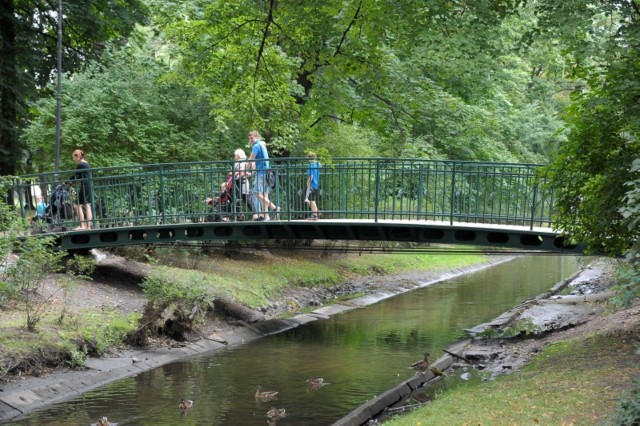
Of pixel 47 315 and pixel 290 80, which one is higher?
pixel 290 80

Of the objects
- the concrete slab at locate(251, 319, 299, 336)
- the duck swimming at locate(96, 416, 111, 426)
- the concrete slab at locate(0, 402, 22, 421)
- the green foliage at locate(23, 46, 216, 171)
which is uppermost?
the green foliage at locate(23, 46, 216, 171)

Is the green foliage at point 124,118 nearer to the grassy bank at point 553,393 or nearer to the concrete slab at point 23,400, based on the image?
the concrete slab at point 23,400

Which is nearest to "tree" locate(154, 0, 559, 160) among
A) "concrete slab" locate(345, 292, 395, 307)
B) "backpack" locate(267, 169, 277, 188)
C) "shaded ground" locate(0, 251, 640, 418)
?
"backpack" locate(267, 169, 277, 188)

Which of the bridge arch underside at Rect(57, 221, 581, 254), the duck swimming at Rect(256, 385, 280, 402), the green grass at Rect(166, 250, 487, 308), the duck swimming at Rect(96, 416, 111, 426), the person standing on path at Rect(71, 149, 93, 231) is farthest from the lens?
the green grass at Rect(166, 250, 487, 308)

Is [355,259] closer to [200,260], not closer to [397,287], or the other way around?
[397,287]

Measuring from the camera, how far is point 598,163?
586 inches

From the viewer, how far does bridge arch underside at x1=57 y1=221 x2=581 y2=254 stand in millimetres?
19609

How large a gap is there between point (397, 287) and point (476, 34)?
1624 centimetres

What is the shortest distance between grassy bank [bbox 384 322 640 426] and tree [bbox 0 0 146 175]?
53.2 feet

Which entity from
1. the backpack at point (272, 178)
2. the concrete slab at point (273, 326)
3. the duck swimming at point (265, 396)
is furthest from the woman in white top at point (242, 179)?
the duck swimming at point (265, 396)

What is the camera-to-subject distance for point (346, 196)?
21.5m

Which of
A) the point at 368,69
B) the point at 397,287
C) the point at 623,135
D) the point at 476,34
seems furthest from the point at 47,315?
the point at 397,287

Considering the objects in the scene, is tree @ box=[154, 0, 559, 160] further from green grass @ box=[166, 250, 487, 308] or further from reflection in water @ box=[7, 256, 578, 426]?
reflection in water @ box=[7, 256, 578, 426]

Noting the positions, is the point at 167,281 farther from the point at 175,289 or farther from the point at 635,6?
the point at 635,6
